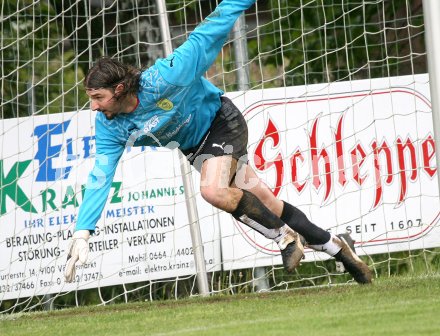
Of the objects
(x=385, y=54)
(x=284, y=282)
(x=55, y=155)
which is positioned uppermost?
(x=385, y=54)

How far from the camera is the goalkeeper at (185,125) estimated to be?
665 centimetres

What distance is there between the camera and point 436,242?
29.6 ft

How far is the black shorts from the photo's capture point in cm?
706

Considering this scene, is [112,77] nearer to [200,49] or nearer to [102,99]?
[102,99]

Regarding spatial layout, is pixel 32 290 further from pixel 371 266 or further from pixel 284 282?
pixel 371 266

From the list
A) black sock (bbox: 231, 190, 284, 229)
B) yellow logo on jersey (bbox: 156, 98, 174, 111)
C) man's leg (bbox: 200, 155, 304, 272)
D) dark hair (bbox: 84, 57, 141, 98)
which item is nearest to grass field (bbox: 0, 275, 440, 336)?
man's leg (bbox: 200, 155, 304, 272)

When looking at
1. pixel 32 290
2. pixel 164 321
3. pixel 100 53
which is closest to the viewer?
pixel 164 321

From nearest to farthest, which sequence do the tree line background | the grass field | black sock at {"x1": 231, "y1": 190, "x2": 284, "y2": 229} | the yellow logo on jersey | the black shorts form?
the grass field, the yellow logo on jersey, black sock at {"x1": 231, "y1": 190, "x2": 284, "y2": 229}, the black shorts, the tree line background

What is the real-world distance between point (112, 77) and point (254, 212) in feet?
4.11

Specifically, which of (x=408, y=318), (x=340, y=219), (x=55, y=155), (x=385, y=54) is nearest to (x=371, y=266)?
(x=340, y=219)

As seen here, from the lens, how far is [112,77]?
6668mm

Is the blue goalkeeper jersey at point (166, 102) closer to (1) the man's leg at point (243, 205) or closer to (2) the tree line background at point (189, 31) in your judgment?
(1) the man's leg at point (243, 205)

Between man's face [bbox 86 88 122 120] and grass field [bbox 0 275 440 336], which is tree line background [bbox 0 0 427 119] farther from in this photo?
man's face [bbox 86 88 122 120]

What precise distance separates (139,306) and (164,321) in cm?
135
